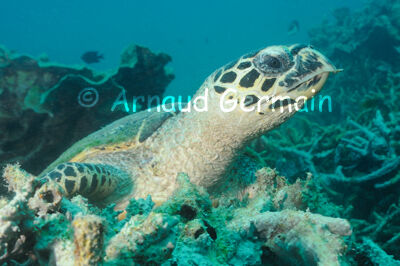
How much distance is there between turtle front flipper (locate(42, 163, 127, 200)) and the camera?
1.58 meters

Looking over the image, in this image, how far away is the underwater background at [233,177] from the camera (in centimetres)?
59

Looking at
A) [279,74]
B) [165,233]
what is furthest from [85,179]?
[279,74]

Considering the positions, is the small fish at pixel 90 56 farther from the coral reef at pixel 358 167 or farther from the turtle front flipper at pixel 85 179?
the turtle front flipper at pixel 85 179

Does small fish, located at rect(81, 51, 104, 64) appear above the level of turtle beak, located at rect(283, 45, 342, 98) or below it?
above

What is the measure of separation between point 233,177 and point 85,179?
1078 mm

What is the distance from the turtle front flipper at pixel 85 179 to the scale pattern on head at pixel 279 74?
3.11 ft

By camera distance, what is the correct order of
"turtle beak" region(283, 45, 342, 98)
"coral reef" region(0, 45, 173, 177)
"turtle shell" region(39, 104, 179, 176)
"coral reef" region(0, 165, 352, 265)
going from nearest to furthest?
"coral reef" region(0, 165, 352, 265)
"turtle beak" region(283, 45, 342, 98)
"turtle shell" region(39, 104, 179, 176)
"coral reef" region(0, 45, 173, 177)

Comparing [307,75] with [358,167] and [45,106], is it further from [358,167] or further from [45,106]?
[45,106]

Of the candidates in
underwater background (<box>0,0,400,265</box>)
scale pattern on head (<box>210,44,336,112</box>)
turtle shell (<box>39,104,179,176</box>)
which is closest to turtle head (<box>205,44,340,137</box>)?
scale pattern on head (<box>210,44,336,112</box>)

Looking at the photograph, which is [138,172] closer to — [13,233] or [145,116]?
[145,116]

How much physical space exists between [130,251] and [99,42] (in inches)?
3235

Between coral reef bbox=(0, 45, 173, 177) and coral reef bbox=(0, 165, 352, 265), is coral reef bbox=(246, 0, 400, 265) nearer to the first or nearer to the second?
coral reef bbox=(0, 165, 352, 265)

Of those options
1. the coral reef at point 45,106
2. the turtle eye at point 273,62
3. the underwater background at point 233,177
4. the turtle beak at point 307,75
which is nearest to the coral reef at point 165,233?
the underwater background at point 233,177

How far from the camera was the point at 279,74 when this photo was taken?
1.59m
